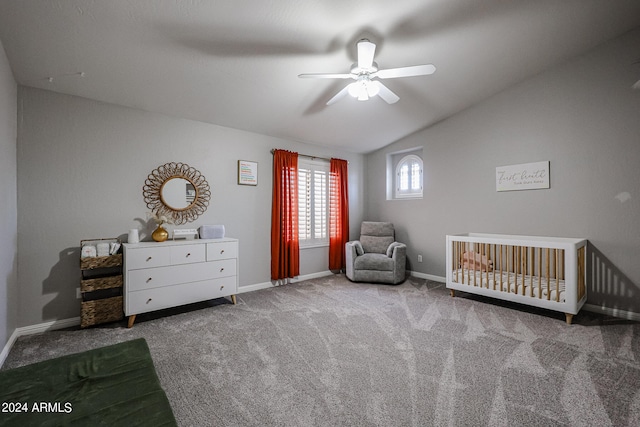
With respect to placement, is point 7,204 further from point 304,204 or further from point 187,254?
point 304,204

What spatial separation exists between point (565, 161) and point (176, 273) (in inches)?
189

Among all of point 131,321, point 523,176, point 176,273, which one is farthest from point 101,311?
point 523,176

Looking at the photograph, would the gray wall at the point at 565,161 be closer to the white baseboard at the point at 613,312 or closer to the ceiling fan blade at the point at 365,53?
the white baseboard at the point at 613,312

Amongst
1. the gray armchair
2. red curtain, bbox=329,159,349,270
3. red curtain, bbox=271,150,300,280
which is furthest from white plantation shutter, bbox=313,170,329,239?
the gray armchair

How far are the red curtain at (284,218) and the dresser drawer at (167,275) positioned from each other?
1.17 metres

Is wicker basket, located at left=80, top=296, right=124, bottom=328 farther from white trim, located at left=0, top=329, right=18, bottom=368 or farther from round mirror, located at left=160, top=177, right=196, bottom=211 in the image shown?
round mirror, located at left=160, top=177, right=196, bottom=211

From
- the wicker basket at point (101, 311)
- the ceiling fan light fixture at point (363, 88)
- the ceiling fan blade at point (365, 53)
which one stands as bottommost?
the wicker basket at point (101, 311)

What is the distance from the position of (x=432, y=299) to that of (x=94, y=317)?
12.7 feet

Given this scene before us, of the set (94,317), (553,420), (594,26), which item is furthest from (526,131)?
(94,317)

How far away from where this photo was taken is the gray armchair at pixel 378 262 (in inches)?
174

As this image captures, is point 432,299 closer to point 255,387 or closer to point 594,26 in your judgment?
point 255,387

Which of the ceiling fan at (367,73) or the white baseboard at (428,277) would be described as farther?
the white baseboard at (428,277)

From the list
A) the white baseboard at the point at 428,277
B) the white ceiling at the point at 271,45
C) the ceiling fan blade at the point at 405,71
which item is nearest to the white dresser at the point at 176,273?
the white ceiling at the point at 271,45

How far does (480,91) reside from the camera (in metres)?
3.79
